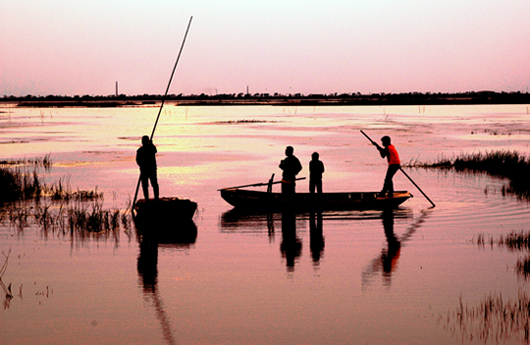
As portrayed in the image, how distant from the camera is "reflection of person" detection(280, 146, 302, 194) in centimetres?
1811

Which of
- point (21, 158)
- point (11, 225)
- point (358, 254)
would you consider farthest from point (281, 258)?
point (21, 158)

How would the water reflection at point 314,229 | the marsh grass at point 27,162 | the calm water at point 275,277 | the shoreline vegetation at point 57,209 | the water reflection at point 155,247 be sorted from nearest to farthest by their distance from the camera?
1. the calm water at point 275,277
2. the water reflection at point 155,247
3. the water reflection at point 314,229
4. the shoreline vegetation at point 57,209
5. the marsh grass at point 27,162

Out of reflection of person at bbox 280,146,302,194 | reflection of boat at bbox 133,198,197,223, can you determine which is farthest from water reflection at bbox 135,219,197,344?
reflection of person at bbox 280,146,302,194

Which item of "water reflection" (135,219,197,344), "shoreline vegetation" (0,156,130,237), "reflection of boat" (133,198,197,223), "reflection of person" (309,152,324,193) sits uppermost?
"reflection of person" (309,152,324,193)

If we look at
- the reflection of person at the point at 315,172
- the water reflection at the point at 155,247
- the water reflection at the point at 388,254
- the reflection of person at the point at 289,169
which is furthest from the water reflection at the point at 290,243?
the water reflection at the point at 155,247

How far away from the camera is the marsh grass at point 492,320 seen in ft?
29.4

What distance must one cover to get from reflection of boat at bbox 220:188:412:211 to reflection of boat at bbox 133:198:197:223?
2.69 m

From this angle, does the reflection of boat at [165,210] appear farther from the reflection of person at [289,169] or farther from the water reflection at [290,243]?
the reflection of person at [289,169]

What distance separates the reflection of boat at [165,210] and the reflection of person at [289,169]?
2.85 metres

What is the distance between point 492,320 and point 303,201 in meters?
9.47

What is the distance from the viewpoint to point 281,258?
13.5 metres

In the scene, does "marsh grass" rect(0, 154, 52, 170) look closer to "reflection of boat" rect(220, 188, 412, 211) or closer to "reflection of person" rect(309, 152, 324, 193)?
"reflection of boat" rect(220, 188, 412, 211)

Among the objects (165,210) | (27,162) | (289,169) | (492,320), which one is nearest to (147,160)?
(165,210)

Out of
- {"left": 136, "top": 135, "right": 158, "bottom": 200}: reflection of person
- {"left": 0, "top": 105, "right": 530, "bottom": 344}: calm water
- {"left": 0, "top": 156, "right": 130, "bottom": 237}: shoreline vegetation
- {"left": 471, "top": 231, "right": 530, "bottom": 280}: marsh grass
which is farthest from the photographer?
{"left": 136, "top": 135, "right": 158, "bottom": 200}: reflection of person
